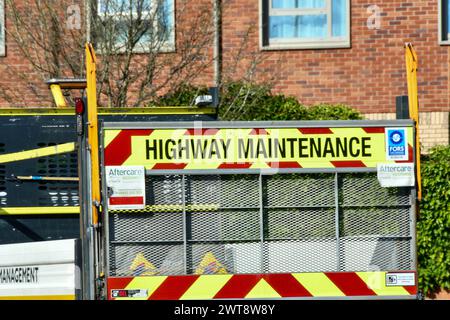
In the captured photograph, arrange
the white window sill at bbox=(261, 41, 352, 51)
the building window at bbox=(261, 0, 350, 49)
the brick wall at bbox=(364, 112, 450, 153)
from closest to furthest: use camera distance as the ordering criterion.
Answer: the brick wall at bbox=(364, 112, 450, 153) < the white window sill at bbox=(261, 41, 352, 51) < the building window at bbox=(261, 0, 350, 49)

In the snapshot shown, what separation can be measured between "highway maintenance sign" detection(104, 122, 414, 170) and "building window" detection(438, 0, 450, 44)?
924 cm

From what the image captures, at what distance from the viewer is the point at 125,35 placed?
14344mm

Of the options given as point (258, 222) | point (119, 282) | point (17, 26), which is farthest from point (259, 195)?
point (17, 26)

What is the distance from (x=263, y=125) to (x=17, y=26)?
327 inches

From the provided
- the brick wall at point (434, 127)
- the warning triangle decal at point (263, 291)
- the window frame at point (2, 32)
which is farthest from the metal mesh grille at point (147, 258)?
the brick wall at point (434, 127)

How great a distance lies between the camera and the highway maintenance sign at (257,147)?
7102mm

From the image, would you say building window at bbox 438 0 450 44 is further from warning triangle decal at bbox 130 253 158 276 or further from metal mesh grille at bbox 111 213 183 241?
warning triangle decal at bbox 130 253 158 276

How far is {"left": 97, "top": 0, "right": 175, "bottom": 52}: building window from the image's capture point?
14.0 m

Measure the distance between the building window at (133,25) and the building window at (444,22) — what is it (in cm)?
430

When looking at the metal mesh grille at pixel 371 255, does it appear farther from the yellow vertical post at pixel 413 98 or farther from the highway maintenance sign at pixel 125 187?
the highway maintenance sign at pixel 125 187

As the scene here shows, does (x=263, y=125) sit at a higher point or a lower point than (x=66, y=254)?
higher

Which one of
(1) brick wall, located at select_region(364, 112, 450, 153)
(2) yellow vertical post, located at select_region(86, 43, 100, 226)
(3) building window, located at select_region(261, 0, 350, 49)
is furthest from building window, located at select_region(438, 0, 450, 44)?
(2) yellow vertical post, located at select_region(86, 43, 100, 226)
